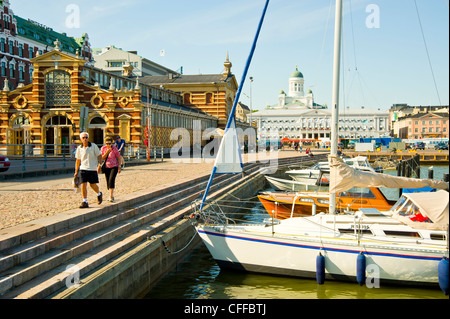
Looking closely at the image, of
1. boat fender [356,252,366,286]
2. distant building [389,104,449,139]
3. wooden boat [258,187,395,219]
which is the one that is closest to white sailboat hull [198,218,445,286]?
boat fender [356,252,366,286]

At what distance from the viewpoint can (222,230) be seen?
1329cm

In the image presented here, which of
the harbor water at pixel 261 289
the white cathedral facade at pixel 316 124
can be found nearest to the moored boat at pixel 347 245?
the harbor water at pixel 261 289

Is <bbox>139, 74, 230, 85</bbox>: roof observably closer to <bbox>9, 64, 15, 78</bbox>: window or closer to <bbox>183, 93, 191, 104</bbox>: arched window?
<bbox>183, 93, 191, 104</bbox>: arched window

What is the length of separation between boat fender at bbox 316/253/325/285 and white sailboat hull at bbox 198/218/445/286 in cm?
28

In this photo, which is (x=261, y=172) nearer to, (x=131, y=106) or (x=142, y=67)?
(x=131, y=106)

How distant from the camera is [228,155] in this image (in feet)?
47.5

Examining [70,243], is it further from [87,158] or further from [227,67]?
[227,67]

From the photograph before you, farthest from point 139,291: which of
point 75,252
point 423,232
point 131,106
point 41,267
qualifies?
point 131,106

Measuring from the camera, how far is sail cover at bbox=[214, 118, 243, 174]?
1432 centimetres

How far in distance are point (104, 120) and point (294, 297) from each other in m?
32.9

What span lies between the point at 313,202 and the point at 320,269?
6577 mm

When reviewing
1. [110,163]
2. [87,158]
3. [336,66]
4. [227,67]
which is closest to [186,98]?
[227,67]

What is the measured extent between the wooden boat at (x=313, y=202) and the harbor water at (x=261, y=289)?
5.26m

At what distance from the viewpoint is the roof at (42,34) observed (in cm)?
6389
